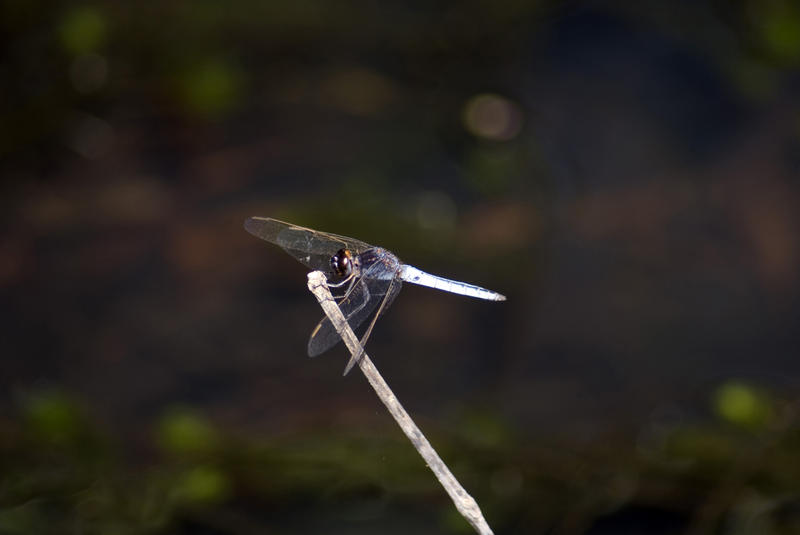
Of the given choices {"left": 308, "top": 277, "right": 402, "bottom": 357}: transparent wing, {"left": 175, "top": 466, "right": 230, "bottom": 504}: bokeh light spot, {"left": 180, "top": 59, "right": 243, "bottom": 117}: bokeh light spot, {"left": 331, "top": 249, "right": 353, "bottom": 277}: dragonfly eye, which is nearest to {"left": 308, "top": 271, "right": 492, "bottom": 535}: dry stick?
{"left": 308, "top": 277, "right": 402, "bottom": 357}: transparent wing

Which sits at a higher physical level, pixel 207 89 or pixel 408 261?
pixel 207 89

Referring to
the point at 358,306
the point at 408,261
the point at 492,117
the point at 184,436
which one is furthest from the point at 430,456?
the point at 492,117

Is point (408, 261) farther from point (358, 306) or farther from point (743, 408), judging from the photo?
point (743, 408)

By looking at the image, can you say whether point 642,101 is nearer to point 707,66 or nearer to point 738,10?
point 707,66

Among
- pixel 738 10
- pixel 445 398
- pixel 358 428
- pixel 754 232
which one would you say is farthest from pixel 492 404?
pixel 738 10

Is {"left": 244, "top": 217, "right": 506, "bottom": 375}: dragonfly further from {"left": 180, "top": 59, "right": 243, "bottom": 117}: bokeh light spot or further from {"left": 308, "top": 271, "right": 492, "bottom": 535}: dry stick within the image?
{"left": 180, "top": 59, "right": 243, "bottom": 117}: bokeh light spot

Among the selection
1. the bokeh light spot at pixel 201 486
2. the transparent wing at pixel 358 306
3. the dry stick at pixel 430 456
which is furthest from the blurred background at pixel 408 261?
the dry stick at pixel 430 456

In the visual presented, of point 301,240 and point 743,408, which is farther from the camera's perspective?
point 743,408
